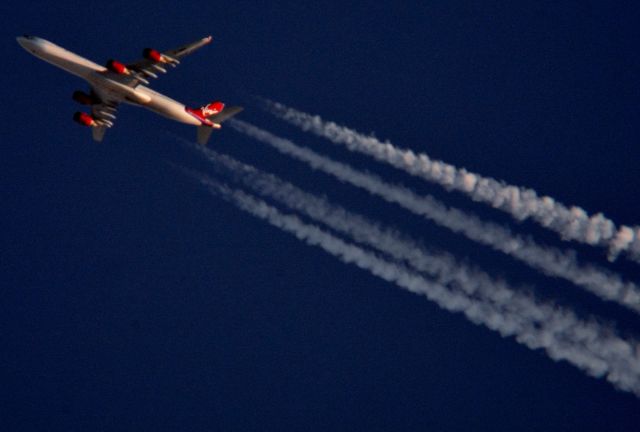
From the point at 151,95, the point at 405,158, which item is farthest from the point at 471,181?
the point at 151,95

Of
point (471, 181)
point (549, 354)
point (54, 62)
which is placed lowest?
point (549, 354)

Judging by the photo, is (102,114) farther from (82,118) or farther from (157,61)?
(157,61)

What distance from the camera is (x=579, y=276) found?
185ft

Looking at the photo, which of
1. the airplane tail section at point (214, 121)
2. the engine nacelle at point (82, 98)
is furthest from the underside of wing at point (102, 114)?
the airplane tail section at point (214, 121)

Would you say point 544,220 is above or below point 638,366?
above

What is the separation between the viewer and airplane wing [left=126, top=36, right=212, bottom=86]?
61.4 meters

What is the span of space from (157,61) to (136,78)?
1713 millimetres

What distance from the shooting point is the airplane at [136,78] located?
61344 millimetres

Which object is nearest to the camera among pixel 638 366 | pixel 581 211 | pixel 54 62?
pixel 638 366

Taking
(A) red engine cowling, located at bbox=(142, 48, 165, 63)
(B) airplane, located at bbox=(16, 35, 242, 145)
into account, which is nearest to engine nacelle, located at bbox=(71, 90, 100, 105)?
(B) airplane, located at bbox=(16, 35, 242, 145)

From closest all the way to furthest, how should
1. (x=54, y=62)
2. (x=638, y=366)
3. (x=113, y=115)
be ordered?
(x=638, y=366) → (x=54, y=62) → (x=113, y=115)

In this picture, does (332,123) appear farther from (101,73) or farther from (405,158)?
(101,73)

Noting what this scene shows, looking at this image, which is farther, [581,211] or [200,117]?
[200,117]

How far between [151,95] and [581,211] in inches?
1071
